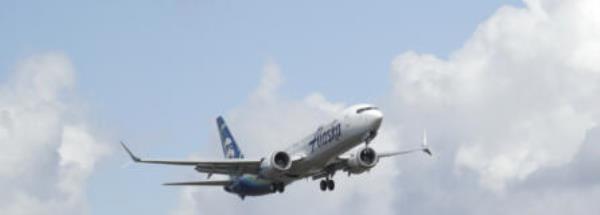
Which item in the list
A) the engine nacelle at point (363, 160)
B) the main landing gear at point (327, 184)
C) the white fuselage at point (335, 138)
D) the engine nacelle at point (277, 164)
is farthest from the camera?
the main landing gear at point (327, 184)

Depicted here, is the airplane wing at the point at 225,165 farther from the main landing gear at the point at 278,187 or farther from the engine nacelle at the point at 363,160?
the engine nacelle at the point at 363,160

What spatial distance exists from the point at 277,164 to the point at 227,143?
79.4ft

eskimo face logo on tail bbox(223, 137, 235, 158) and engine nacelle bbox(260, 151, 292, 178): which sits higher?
eskimo face logo on tail bbox(223, 137, 235, 158)

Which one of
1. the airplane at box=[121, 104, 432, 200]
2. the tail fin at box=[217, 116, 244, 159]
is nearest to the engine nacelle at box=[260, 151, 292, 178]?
the airplane at box=[121, 104, 432, 200]

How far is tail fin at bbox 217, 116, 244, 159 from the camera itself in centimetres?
12912

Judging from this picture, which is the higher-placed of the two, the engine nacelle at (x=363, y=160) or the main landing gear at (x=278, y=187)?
the main landing gear at (x=278, y=187)

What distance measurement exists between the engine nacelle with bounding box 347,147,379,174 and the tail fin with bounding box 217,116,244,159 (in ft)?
71.7

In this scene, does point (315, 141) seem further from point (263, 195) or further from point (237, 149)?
point (237, 149)

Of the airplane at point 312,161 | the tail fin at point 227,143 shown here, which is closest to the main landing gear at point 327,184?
the airplane at point 312,161

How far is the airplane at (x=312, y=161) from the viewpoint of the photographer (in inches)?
3974

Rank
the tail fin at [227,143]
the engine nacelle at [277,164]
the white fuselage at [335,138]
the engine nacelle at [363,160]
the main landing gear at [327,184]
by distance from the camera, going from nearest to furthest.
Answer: the white fuselage at [335,138]
the engine nacelle at [277,164]
the engine nacelle at [363,160]
the main landing gear at [327,184]
the tail fin at [227,143]

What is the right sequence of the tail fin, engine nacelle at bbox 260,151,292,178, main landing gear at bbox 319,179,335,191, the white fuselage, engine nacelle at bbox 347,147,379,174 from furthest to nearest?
the tail fin, main landing gear at bbox 319,179,335,191, engine nacelle at bbox 347,147,379,174, engine nacelle at bbox 260,151,292,178, the white fuselage

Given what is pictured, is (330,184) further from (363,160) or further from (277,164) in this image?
(277,164)

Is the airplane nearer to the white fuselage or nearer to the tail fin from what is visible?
the white fuselage
